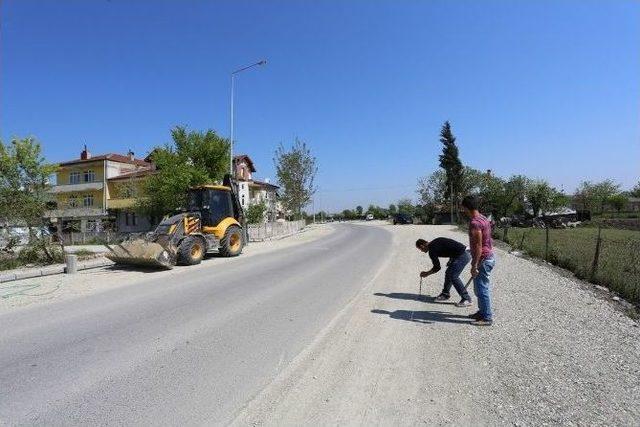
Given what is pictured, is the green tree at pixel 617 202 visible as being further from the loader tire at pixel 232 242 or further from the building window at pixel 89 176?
the loader tire at pixel 232 242

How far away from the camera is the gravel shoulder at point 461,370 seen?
3955 millimetres

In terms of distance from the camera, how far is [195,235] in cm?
1554

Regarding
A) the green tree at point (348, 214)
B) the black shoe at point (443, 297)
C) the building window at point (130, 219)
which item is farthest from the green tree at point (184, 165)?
the green tree at point (348, 214)

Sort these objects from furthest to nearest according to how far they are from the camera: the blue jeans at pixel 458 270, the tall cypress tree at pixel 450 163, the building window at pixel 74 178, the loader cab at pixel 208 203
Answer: the tall cypress tree at pixel 450 163, the building window at pixel 74 178, the loader cab at pixel 208 203, the blue jeans at pixel 458 270

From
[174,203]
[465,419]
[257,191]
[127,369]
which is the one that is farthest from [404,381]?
[257,191]

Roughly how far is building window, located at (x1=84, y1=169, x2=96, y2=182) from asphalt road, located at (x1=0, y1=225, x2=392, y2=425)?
48357mm

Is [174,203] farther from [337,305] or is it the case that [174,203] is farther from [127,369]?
[127,369]

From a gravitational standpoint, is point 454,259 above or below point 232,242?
above

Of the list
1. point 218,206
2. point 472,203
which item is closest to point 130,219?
point 218,206

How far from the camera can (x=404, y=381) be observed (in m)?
4.73

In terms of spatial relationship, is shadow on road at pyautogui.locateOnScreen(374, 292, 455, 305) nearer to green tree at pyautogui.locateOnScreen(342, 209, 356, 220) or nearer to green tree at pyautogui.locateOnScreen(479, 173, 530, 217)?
green tree at pyautogui.locateOnScreen(479, 173, 530, 217)

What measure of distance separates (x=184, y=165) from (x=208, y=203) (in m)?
19.4

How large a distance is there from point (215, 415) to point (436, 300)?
555 centimetres

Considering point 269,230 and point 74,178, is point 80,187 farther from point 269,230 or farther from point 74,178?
point 269,230
